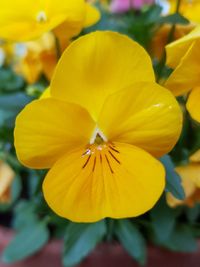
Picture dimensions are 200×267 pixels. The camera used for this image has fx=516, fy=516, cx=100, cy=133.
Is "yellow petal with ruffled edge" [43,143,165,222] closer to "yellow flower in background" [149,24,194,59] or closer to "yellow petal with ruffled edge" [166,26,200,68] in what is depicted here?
"yellow petal with ruffled edge" [166,26,200,68]

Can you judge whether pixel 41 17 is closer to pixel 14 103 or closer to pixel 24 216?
pixel 14 103

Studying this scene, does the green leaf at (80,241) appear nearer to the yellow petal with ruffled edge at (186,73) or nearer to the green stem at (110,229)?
the green stem at (110,229)

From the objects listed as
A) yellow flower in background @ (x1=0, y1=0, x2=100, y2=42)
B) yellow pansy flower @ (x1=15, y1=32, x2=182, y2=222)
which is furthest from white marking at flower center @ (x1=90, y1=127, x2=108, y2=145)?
yellow flower in background @ (x1=0, y1=0, x2=100, y2=42)

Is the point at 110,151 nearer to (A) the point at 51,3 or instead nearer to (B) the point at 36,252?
(A) the point at 51,3

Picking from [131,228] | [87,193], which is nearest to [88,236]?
[131,228]

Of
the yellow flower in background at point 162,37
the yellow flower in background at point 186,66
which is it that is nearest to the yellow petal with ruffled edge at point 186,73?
the yellow flower in background at point 186,66
